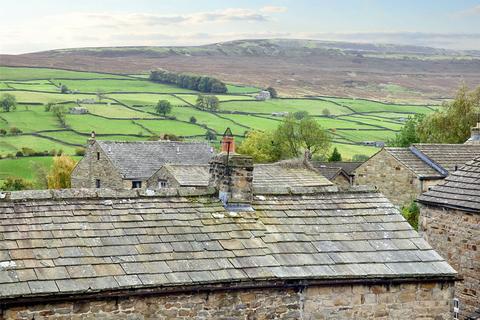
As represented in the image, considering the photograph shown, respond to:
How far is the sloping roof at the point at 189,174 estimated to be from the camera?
32188 millimetres

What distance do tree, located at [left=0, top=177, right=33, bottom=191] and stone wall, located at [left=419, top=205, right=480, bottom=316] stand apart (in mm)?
40972

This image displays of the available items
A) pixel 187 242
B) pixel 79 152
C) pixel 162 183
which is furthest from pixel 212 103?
pixel 187 242

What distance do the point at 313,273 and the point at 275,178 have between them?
17667 millimetres

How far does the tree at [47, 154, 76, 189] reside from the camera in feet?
180

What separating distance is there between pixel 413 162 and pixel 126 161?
19.3 m

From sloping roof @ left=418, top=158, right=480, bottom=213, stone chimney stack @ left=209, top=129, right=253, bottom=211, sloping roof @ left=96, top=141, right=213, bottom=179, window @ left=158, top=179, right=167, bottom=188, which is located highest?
stone chimney stack @ left=209, top=129, right=253, bottom=211

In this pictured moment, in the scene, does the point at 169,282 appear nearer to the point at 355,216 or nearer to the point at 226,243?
the point at 226,243

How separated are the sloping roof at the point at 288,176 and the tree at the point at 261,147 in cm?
3069

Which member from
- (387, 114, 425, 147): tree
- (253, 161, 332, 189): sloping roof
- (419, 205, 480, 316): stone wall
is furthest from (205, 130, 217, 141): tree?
(419, 205, 480, 316): stone wall

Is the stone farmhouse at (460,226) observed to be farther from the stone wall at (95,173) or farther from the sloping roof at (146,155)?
the stone wall at (95,173)

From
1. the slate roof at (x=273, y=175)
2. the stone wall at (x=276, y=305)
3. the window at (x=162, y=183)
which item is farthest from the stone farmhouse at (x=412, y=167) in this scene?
the stone wall at (x=276, y=305)

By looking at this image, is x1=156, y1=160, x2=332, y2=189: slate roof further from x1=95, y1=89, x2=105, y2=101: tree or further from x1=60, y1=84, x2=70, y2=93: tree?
x1=60, y1=84, x2=70, y2=93: tree

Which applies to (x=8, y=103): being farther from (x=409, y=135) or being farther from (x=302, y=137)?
(x=409, y=135)

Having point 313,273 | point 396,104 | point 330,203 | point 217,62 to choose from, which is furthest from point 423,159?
point 217,62
